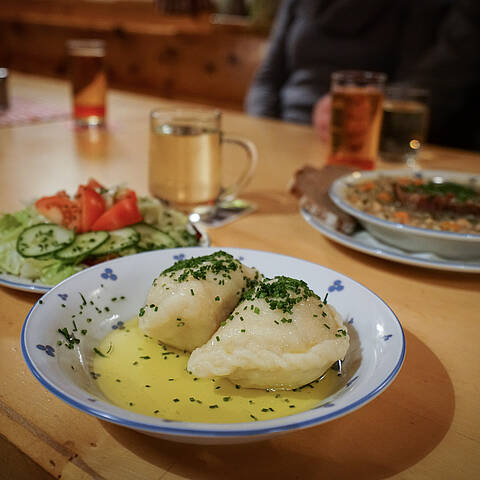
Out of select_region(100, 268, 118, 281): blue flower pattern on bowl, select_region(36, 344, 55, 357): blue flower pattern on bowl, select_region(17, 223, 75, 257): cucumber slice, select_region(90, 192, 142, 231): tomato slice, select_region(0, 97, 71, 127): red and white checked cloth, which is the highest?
select_region(0, 97, 71, 127): red and white checked cloth

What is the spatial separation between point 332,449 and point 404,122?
5.69 ft

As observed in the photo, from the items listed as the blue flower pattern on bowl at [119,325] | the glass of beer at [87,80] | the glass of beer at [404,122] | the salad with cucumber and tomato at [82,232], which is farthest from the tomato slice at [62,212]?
the glass of beer at [87,80]

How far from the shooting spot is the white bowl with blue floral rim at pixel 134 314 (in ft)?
1.91

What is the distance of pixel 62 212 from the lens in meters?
1.15

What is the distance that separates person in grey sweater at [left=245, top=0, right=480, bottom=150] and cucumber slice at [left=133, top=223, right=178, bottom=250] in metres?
2.48

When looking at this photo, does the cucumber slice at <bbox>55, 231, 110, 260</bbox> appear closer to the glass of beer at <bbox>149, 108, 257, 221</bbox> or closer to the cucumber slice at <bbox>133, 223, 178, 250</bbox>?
the cucumber slice at <bbox>133, 223, 178, 250</bbox>

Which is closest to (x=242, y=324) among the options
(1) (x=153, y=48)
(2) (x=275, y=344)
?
(2) (x=275, y=344)

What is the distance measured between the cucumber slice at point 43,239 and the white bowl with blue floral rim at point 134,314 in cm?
16

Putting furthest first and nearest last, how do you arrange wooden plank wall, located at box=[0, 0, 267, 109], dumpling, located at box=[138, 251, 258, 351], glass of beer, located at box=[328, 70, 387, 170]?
wooden plank wall, located at box=[0, 0, 267, 109]
glass of beer, located at box=[328, 70, 387, 170]
dumpling, located at box=[138, 251, 258, 351]

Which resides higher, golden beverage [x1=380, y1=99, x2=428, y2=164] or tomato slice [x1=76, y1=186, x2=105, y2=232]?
golden beverage [x1=380, y1=99, x2=428, y2=164]

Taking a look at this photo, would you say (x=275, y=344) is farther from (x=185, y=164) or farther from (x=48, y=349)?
(x=185, y=164)

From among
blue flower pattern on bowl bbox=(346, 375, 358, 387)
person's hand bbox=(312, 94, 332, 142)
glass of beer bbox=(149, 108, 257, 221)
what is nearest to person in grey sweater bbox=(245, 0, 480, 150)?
person's hand bbox=(312, 94, 332, 142)

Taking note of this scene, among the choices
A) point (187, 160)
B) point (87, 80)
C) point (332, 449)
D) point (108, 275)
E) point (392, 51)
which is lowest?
point (332, 449)

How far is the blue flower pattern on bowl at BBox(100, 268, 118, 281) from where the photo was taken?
95cm
